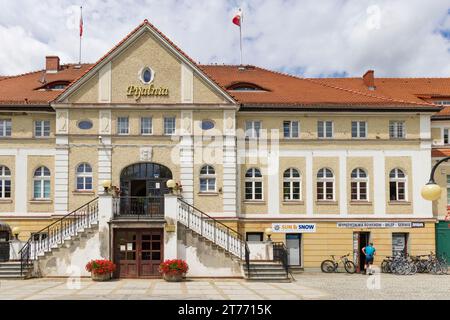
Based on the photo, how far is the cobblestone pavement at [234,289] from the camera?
1859 centimetres

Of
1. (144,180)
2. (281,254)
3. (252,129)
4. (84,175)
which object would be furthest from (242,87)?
(281,254)

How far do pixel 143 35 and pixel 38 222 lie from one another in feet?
36.1

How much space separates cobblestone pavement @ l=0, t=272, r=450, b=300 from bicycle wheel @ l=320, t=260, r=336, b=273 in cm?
266

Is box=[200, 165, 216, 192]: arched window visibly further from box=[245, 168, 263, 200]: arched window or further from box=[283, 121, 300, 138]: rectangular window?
box=[283, 121, 300, 138]: rectangular window

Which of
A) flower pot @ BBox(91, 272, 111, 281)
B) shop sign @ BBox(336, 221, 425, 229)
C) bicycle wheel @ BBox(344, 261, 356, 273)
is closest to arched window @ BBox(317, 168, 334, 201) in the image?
shop sign @ BBox(336, 221, 425, 229)

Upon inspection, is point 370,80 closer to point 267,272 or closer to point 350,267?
point 350,267

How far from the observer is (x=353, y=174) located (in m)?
29.6

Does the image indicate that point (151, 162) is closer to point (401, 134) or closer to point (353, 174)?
point (353, 174)

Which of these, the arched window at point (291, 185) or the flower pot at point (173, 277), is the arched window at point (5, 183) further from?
the arched window at point (291, 185)

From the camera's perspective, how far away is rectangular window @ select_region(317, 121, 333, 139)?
2972 cm

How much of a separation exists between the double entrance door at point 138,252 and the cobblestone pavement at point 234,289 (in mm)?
884

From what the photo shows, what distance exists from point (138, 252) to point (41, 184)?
7.27m

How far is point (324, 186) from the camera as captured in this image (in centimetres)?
2942
